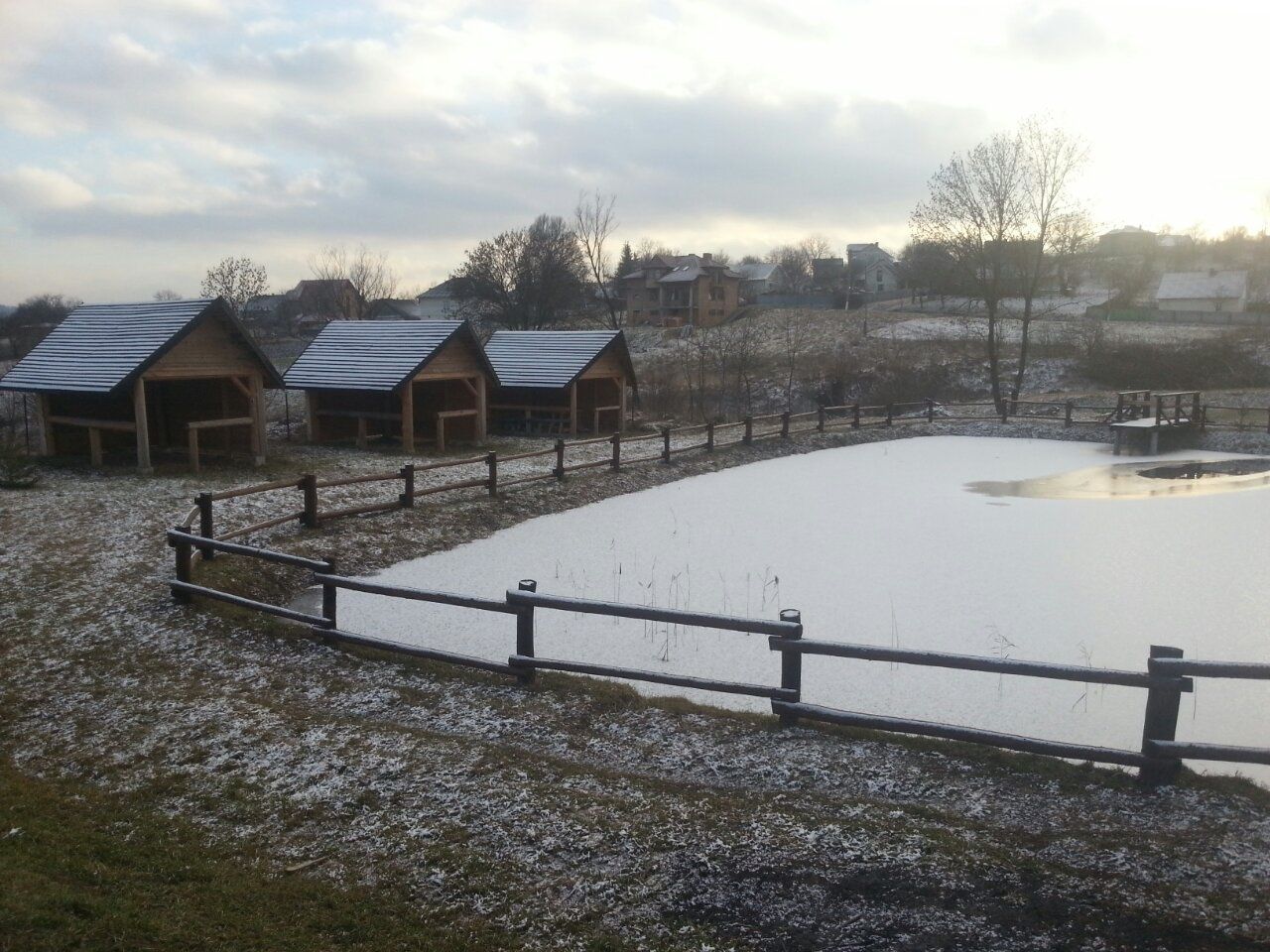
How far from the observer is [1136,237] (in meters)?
93.4

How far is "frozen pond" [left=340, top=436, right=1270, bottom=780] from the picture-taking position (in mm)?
8000

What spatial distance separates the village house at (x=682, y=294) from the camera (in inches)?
2623

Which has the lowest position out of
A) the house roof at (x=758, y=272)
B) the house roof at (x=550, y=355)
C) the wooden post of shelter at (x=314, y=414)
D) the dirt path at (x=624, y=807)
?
the dirt path at (x=624, y=807)

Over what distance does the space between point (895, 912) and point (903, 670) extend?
4353mm

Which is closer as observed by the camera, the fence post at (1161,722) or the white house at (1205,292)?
the fence post at (1161,722)

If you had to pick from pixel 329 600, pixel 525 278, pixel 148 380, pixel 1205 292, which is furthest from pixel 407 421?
pixel 1205 292

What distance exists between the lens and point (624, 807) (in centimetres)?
552

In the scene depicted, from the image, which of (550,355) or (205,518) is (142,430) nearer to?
(205,518)

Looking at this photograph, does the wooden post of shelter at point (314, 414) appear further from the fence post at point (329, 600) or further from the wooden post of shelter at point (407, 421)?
the fence post at point (329, 600)

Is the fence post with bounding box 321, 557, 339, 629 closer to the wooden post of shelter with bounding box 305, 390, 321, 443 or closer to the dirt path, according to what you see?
the dirt path

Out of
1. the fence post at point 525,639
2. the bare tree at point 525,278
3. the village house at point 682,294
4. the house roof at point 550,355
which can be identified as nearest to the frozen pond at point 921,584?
the fence post at point 525,639

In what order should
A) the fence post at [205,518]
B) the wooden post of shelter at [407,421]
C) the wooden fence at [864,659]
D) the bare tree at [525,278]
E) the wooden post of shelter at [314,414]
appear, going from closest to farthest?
the wooden fence at [864,659], the fence post at [205,518], the wooden post of shelter at [407,421], the wooden post of shelter at [314,414], the bare tree at [525,278]

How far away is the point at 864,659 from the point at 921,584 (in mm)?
5095

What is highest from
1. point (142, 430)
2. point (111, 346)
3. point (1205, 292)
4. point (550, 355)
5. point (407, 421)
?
point (1205, 292)
